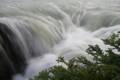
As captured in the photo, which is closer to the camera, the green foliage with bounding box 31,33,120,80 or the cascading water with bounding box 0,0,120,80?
the green foliage with bounding box 31,33,120,80

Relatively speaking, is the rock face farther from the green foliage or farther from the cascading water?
the green foliage

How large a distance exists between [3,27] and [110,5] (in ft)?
23.1

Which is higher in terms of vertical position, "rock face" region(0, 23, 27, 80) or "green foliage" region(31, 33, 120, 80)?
"rock face" region(0, 23, 27, 80)

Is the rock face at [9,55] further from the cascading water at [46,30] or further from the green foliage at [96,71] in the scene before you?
the green foliage at [96,71]

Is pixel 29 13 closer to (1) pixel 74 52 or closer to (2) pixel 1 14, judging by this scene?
(2) pixel 1 14

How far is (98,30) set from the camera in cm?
1150

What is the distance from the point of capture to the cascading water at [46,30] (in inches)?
334

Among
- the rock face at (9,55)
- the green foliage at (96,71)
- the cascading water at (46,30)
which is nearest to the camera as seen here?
the green foliage at (96,71)

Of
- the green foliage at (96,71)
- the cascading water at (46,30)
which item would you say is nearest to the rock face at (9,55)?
the cascading water at (46,30)

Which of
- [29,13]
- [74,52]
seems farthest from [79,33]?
[74,52]

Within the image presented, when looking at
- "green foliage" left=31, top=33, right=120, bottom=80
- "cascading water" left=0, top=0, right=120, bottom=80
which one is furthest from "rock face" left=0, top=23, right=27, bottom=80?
"green foliage" left=31, top=33, right=120, bottom=80

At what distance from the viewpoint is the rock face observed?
7914 mm

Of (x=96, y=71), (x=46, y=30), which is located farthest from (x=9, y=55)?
(x=96, y=71)

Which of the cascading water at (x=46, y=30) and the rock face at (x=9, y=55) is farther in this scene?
the cascading water at (x=46, y=30)
